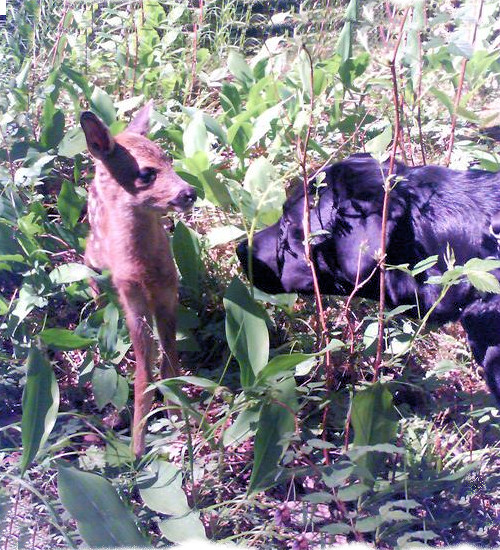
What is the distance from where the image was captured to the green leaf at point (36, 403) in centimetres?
233

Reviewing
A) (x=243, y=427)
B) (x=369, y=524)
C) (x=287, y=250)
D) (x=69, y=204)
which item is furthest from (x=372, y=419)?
(x=69, y=204)

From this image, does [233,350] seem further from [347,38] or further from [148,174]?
[347,38]

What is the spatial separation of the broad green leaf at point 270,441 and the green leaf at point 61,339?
796 millimetres

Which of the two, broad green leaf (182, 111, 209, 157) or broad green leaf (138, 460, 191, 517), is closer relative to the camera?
broad green leaf (138, 460, 191, 517)

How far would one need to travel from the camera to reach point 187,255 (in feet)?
11.0

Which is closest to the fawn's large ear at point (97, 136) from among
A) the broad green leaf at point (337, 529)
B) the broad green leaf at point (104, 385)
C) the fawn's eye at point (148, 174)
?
the fawn's eye at point (148, 174)

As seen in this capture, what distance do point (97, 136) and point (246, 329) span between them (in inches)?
36.7

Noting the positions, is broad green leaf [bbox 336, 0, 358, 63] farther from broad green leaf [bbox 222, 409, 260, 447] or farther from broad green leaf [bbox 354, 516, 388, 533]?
broad green leaf [bbox 354, 516, 388, 533]

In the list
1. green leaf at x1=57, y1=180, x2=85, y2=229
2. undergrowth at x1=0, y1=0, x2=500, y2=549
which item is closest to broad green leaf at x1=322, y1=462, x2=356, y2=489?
undergrowth at x1=0, y1=0, x2=500, y2=549

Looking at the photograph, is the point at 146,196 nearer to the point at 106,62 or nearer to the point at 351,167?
the point at 351,167

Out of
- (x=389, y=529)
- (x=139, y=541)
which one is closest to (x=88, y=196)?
(x=139, y=541)

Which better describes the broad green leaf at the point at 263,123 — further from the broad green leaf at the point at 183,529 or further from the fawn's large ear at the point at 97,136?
the broad green leaf at the point at 183,529

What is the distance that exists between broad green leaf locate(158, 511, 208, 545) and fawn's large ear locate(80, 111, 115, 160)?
1.39 metres

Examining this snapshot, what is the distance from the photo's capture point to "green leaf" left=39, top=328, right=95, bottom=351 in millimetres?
2670
